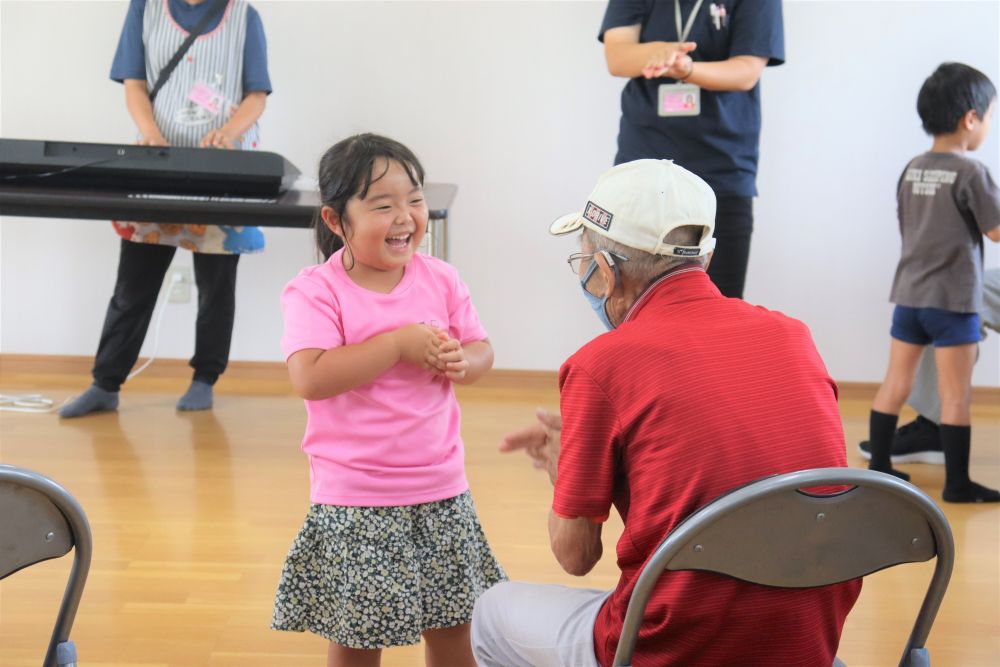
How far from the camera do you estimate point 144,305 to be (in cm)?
399

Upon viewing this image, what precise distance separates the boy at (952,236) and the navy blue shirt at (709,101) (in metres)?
0.58

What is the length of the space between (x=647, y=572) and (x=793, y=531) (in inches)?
6.2

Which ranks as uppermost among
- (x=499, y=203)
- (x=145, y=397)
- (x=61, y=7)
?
(x=61, y=7)

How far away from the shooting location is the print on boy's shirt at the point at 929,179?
3172 millimetres

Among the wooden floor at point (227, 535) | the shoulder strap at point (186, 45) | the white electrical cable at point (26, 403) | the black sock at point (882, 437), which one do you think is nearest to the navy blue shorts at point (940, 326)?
the black sock at point (882, 437)

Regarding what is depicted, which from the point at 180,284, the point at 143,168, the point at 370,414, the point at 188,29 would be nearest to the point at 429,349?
the point at 370,414

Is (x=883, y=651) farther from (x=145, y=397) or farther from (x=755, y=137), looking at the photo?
(x=145, y=397)

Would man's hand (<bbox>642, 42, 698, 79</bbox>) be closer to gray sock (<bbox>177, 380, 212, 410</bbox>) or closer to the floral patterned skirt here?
the floral patterned skirt

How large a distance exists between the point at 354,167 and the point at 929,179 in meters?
2.15

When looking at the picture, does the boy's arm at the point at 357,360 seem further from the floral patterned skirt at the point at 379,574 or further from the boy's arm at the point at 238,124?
the boy's arm at the point at 238,124

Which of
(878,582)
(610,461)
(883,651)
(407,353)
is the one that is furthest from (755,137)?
(610,461)

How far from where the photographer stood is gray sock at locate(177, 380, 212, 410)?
412cm

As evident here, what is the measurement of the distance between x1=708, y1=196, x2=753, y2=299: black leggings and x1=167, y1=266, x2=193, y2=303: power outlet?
2480 mm

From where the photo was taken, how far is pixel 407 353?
1649 millimetres
